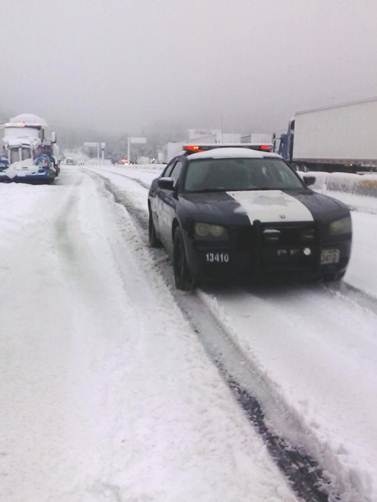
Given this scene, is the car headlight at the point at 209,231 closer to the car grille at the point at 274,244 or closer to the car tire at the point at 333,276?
the car grille at the point at 274,244

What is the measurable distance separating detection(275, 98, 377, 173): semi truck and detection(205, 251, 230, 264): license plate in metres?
21.7

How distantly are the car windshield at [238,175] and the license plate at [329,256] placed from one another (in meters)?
1.40

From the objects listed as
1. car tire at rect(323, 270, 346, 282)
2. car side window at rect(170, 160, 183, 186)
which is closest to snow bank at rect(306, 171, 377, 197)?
car side window at rect(170, 160, 183, 186)

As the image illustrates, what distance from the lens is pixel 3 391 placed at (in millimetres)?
3359

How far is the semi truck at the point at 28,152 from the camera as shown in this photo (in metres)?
24.0

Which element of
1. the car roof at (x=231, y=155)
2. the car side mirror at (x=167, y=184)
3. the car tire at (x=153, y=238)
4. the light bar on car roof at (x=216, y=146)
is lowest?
the car tire at (x=153, y=238)

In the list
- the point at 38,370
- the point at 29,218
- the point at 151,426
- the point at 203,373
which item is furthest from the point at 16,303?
the point at 29,218

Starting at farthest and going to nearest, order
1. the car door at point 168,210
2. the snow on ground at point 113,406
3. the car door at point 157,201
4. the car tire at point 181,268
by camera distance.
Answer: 1. the car door at point 157,201
2. the car door at point 168,210
3. the car tire at point 181,268
4. the snow on ground at point 113,406

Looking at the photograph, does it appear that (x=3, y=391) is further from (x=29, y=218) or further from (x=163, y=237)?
(x=29, y=218)

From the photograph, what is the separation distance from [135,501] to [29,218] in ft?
31.2

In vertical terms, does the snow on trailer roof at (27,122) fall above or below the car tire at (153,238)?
above

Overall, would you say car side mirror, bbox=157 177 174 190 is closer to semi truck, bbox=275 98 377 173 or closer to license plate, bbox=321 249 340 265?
license plate, bbox=321 249 340 265

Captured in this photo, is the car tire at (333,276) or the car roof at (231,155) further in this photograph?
the car roof at (231,155)

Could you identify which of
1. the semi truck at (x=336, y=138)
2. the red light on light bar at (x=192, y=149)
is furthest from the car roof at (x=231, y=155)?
the semi truck at (x=336, y=138)
